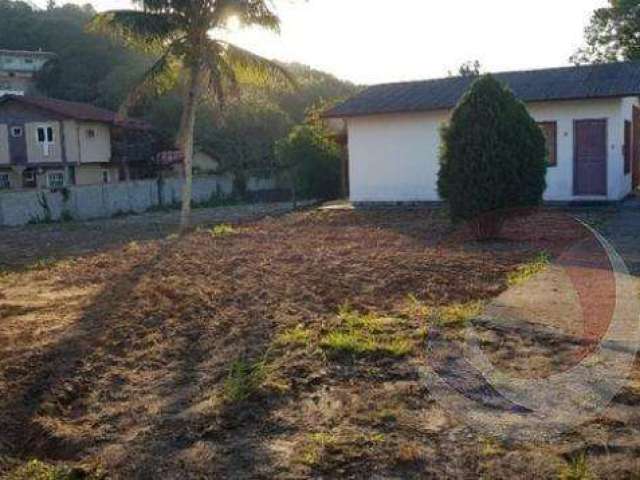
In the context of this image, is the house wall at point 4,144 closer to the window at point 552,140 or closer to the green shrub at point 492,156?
the window at point 552,140

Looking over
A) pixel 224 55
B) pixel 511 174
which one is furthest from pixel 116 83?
pixel 511 174

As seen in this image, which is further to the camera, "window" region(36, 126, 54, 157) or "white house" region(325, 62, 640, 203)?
"window" region(36, 126, 54, 157)

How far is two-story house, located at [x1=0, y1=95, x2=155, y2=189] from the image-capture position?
130ft

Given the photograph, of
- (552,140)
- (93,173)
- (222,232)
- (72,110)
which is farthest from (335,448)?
(93,173)

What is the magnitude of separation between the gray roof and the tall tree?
703 inches

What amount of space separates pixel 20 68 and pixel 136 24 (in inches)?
1886

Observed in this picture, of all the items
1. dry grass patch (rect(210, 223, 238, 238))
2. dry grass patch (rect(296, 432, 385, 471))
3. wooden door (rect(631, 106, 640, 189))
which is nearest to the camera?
dry grass patch (rect(296, 432, 385, 471))

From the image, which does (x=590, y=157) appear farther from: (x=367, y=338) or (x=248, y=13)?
(x=367, y=338)

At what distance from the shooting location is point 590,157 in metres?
20.6

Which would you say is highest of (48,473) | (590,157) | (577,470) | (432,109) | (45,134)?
(45,134)

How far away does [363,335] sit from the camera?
7.20 metres

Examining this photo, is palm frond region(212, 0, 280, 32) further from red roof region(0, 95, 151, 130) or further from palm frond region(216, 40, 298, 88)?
red roof region(0, 95, 151, 130)

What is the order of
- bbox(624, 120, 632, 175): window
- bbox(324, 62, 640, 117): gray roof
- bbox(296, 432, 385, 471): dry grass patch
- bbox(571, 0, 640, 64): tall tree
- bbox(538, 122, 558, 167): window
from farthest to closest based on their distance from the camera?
1. bbox(571, 0, 640, 64): tall tree
2. bbox(624, 120, 632, 175): window
3. bbox(538, 122, 558, 167): window
4. bbox(324, 62, 640, 117): gray roof
5. bbox(296, 432, 385, 471): dry grass patch

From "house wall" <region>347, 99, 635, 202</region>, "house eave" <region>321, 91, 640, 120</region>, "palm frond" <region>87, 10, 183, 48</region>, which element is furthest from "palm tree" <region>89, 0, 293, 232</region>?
"house wall" <region>347, 99, 635, 202</region>
